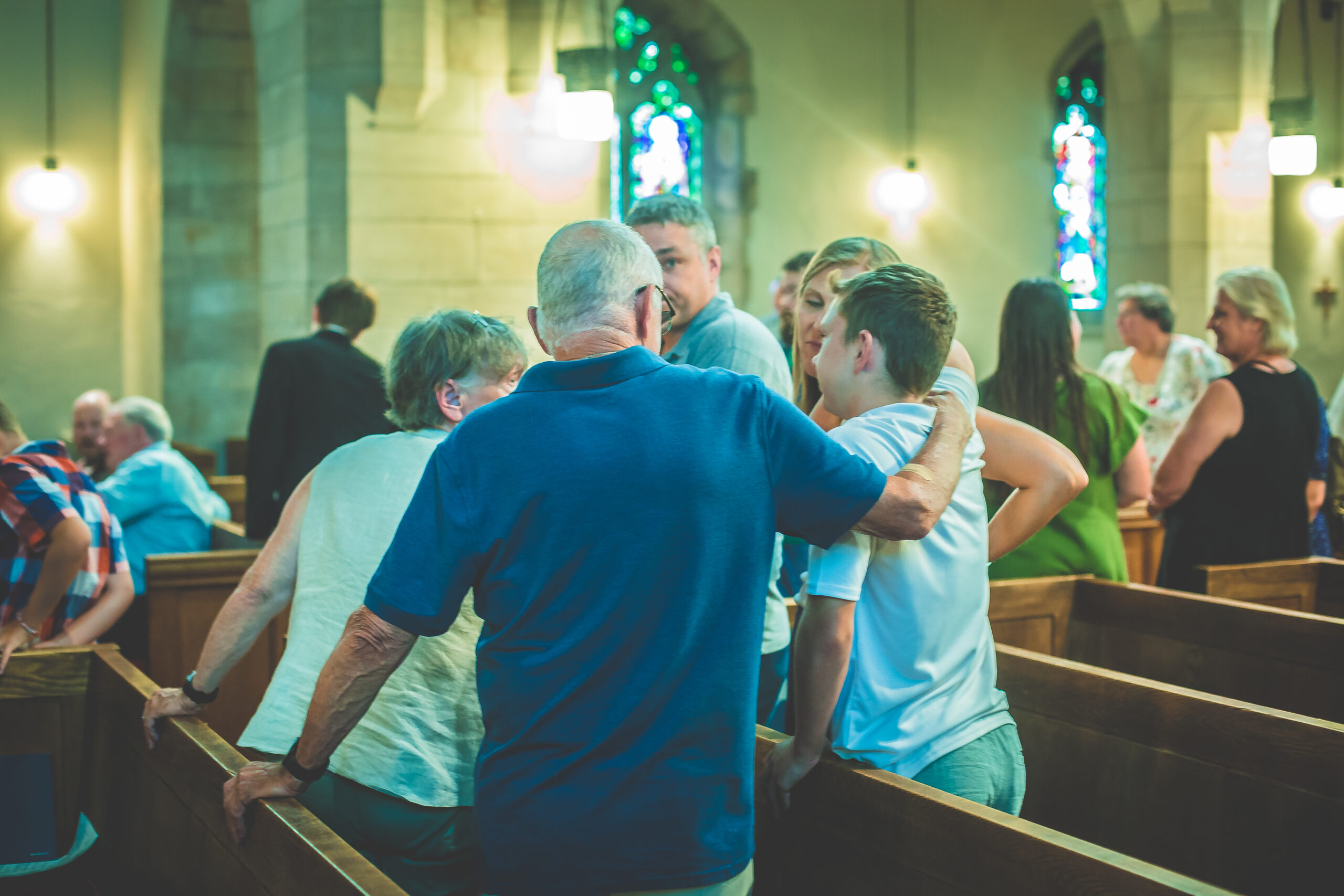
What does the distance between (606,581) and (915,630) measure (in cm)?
49

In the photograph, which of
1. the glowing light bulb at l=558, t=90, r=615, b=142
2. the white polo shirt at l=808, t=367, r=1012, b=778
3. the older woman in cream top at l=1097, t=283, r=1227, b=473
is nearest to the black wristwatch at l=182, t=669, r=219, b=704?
the white polo shirt at l=808, t=367, r=1012, b=778

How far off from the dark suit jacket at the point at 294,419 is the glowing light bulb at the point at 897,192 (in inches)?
231

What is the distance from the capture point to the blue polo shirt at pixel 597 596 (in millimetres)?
1366

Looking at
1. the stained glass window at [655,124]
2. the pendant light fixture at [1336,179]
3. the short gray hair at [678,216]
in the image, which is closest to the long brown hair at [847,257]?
the short gray hair at [678,216]

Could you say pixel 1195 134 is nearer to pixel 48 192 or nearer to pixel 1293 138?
pixel 1293 138

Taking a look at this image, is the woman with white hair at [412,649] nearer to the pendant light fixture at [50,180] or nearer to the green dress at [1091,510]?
the green dress at [1091,510]

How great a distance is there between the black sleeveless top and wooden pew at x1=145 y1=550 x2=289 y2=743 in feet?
8.76

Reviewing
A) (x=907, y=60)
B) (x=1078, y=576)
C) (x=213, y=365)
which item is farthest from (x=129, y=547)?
(x=907, y=60)

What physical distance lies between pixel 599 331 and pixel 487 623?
14.5 inches

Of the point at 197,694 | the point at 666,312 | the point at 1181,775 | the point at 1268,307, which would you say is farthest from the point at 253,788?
the point at 1268,307

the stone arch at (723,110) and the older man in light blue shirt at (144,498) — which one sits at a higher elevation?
the stone arch at (723,110)

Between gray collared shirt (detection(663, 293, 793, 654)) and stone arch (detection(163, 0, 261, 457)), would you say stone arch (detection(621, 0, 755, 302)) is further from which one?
gray collared shirt (detection(663, 293, 793, 654))

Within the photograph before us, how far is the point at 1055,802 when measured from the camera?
2.49 metres

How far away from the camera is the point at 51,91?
8547 millimetres
